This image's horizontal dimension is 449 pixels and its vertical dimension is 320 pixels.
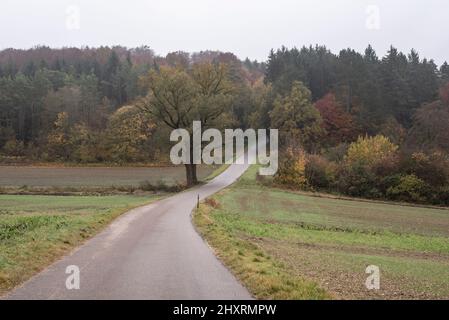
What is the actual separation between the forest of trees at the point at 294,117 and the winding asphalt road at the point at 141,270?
34.3m

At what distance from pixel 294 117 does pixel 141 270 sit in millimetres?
83883

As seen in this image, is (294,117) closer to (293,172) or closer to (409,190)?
(293,172)

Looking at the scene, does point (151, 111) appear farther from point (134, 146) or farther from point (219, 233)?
point (134, 146)

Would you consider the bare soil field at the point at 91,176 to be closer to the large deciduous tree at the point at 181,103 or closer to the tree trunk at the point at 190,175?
the tree trunk at the point at 190,175

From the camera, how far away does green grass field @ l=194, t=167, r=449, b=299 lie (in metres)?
12.9

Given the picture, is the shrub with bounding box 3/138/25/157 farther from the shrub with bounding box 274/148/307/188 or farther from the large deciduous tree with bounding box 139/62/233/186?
→ the shrub with bounding box 274/148/307/188

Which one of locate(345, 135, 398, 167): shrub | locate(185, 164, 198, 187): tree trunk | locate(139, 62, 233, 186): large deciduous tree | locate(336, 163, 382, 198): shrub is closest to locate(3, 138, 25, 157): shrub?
locate(139, 62, 233, 186): large deciduous tree

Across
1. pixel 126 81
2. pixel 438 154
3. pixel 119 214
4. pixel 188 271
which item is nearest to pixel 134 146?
pixel 126 81

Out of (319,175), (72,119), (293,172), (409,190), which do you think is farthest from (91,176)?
(409,190)

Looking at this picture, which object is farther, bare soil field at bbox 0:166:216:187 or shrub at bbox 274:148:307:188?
shrub at bbox 274:148:307:188

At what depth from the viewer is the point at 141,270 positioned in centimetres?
1366

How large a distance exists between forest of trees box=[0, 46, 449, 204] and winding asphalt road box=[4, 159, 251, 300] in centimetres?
3428
